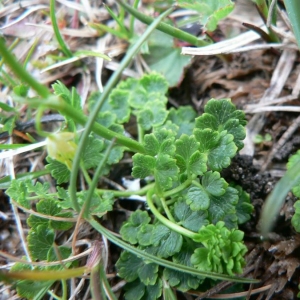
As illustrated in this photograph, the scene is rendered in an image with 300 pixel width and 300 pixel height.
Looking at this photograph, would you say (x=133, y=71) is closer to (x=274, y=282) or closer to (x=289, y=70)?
(x=289, y=70)

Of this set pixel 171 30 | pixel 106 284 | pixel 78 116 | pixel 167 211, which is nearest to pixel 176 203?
pixel 167 211

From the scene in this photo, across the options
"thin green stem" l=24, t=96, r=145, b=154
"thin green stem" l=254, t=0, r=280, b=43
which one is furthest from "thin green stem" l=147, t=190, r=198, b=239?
"thin green stem" l=254, t=0, r=280, b=43

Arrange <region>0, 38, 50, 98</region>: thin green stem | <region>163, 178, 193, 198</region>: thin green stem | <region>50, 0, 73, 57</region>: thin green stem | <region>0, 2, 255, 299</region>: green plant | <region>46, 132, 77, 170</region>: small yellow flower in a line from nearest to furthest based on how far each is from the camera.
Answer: <region>0, 38, 50, 98</region>: thin green stem
<region>46, 132, 77, 170</region>: small yellow flower
<region>0, 2, 255, 299</region>: green plant
<region>163, 178, 193, 198</region>: thin green stem
<region>50, 0, 73, 57</region>: thin green stem

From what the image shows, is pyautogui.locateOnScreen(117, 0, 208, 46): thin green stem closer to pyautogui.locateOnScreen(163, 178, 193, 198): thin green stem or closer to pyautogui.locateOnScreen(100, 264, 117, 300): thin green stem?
pyautogui.locateOnScreen(163, 178, 193, 198): thin green stem

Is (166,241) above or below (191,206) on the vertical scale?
below

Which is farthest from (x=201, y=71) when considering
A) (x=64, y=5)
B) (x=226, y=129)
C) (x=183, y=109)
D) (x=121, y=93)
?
(x=64, y=5)

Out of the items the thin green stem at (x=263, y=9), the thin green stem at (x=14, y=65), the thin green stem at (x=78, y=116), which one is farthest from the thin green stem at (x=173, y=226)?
the thin green stem at (x=263, y=9)

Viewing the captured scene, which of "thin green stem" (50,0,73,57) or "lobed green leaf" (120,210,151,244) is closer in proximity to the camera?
"lobed green leaf" (120,210,151,244)

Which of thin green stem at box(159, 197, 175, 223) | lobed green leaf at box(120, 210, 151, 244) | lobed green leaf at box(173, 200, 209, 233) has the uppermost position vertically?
lobed green leaf at box(173, 200, 209, 233)

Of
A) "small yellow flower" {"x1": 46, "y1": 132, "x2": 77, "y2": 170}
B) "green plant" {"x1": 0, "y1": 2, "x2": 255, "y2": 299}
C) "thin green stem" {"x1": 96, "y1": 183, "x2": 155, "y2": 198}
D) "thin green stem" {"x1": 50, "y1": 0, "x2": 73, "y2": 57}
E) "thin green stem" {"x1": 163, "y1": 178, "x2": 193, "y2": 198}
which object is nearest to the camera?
"small yellow flower" {"x1": 46, "y1": 132, "x2": 77, "y2": 170}

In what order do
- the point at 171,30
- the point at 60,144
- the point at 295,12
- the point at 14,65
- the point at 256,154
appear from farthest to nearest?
the point at 256,154 → the point at 171,30 → the point at 295,12 → the point at 60,144 → the point at 14,65

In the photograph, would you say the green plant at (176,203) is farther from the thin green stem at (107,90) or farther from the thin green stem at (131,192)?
the thin green stem at (107,90)

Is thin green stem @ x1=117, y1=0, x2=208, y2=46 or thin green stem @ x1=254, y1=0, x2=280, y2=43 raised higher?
thin green stem @ x1=254, y1=0, x2=280, y2=43

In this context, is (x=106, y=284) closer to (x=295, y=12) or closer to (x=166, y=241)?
(x=166, y=241)
